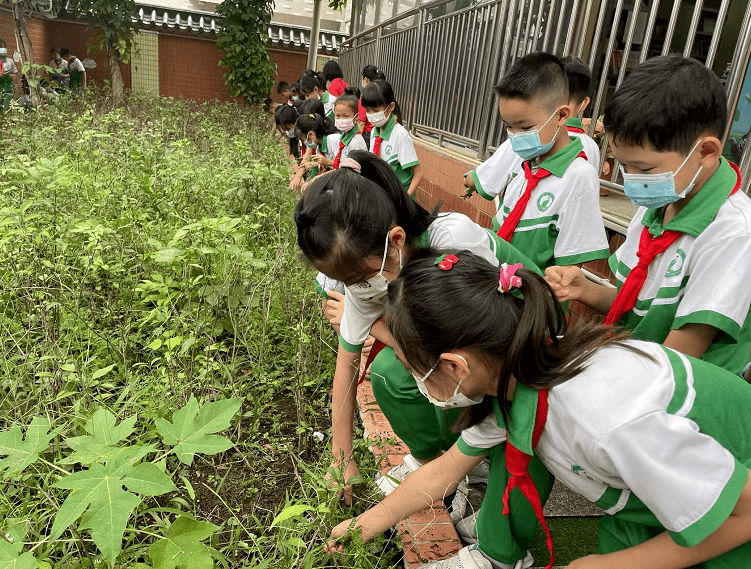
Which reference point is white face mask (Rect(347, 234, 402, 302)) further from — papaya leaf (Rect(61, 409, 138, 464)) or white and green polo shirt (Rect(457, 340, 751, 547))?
papaya leaf (Rect(61, 409, 138, 464))

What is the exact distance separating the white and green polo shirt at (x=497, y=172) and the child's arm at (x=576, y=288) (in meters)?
1.07

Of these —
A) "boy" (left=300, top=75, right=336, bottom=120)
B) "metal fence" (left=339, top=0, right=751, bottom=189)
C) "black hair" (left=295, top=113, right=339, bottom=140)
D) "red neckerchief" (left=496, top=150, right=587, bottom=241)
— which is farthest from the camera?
"boy" (left=300, top=75, right=336, bottom=120)

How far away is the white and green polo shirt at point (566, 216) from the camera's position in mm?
2293

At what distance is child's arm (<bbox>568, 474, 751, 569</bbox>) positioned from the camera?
1152mm

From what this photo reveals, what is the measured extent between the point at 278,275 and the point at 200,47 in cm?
1677

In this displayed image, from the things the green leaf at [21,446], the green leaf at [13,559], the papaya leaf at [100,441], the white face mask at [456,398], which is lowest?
the green leaf at [13,559]

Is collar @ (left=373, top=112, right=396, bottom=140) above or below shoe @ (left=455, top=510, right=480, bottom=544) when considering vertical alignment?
above

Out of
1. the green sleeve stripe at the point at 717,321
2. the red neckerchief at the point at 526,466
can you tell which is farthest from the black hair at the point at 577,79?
the red neckerchief at the point at 526,466

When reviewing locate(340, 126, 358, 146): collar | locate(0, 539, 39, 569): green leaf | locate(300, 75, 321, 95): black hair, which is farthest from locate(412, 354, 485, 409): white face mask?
locate(300, 75, 321, 95): black hair

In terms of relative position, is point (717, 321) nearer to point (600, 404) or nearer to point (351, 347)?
point (600, 404)

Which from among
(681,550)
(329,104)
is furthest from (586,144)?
(329,104)

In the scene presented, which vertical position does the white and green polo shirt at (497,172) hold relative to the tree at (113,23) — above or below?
below

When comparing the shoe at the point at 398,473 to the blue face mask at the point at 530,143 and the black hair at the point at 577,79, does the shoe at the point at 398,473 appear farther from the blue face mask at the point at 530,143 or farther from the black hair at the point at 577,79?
the black hair at the point at 577,79

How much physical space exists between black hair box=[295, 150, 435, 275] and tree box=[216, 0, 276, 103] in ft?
47.2
